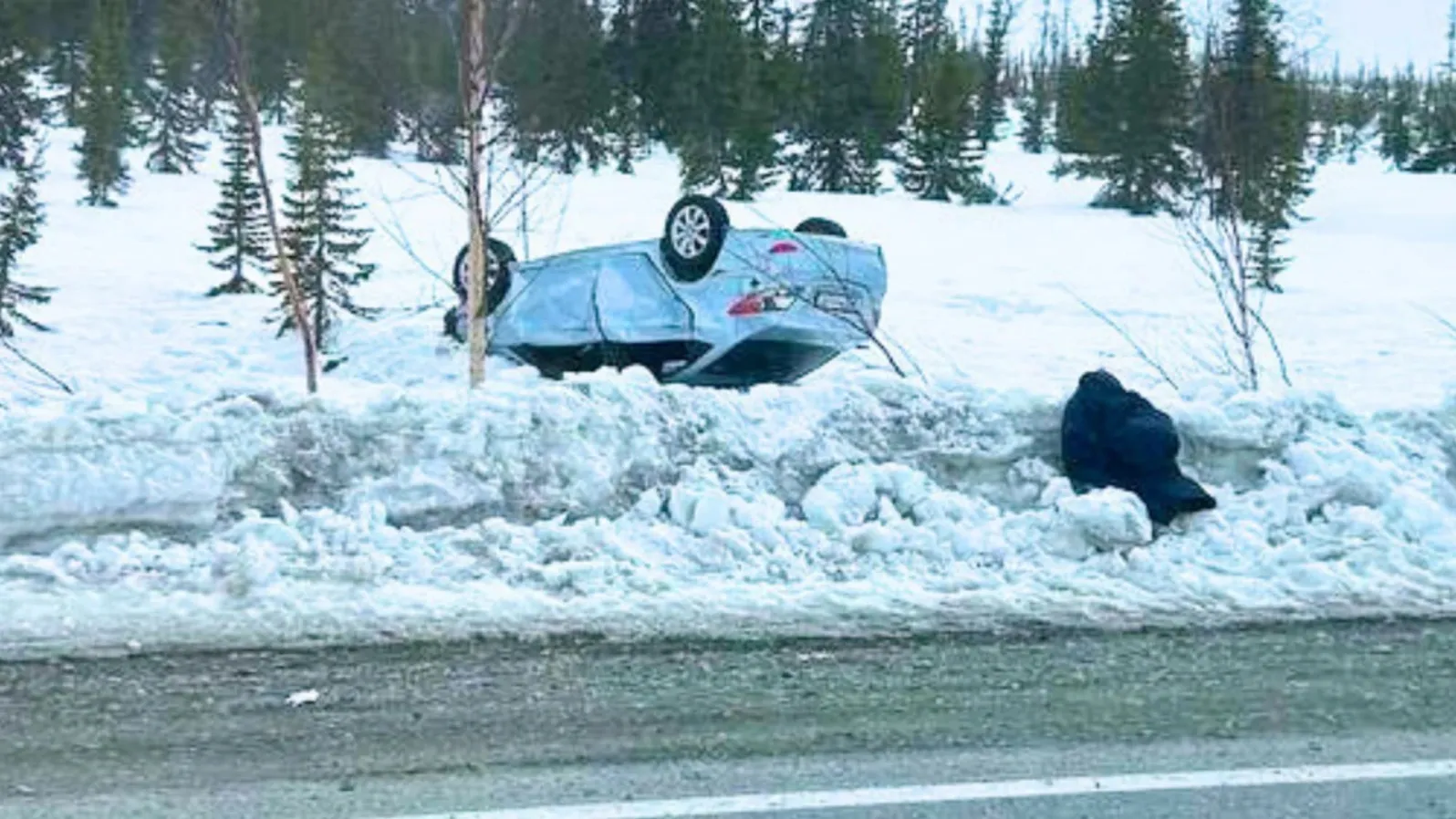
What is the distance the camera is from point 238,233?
2586 centimetres

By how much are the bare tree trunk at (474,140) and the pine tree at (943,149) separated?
31.7 metres

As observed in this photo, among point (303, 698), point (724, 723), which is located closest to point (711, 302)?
point (303, 698)

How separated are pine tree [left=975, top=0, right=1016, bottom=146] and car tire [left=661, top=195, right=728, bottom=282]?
114 ft

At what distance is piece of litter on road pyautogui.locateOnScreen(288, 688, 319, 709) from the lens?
532 centimetres

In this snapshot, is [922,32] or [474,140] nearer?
[474,140]

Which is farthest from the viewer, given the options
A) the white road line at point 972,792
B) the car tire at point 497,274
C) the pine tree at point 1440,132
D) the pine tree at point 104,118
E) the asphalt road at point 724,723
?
the pine tree at point 1440,132

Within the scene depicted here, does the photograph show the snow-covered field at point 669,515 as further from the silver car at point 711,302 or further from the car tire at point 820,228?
the car tire at point 820,228

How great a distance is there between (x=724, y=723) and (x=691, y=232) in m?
8.82

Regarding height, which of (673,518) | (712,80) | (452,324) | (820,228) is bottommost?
(452,324)

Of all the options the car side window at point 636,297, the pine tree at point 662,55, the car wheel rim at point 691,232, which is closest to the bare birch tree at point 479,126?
the car wheel rim at point 691,232

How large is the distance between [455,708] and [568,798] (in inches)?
34.5

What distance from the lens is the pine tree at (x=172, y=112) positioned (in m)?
41.6

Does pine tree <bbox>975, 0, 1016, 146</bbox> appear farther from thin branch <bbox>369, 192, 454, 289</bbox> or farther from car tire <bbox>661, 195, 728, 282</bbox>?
car tire <bbox>661, 195, 728, 282</bbox>

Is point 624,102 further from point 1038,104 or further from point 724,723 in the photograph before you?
point 724,723
